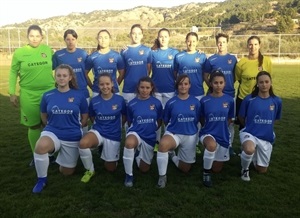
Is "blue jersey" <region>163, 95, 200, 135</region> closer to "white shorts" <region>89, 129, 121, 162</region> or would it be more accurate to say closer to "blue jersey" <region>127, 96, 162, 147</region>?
"blue jersey" <region>127, 96, 162, 147</region>

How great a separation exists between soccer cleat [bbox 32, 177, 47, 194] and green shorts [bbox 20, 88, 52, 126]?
1.06 m

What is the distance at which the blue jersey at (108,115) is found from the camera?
4.62 m

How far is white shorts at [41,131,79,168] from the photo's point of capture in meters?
4.22

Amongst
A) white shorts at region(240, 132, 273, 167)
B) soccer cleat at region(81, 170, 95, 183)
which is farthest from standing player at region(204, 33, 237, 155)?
soccer cleat at region(81, 170, 95, 183)

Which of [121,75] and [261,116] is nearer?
[261,116]

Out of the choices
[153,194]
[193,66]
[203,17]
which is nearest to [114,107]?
[153,194]

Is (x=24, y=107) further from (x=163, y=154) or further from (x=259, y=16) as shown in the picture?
(x=259, y=16)

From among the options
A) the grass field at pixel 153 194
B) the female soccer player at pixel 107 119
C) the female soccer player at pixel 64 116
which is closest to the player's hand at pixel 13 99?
the female soccer player at pixel 64 116

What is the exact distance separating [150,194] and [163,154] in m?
0.53

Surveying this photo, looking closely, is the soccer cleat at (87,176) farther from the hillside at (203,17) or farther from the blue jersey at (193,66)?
the hillside at (203,17)

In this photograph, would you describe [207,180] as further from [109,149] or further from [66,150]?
[66,150]

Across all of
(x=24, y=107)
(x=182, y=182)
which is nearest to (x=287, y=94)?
(x=182, y=182)

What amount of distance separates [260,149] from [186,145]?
1.02 metres

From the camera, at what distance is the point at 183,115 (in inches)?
179
